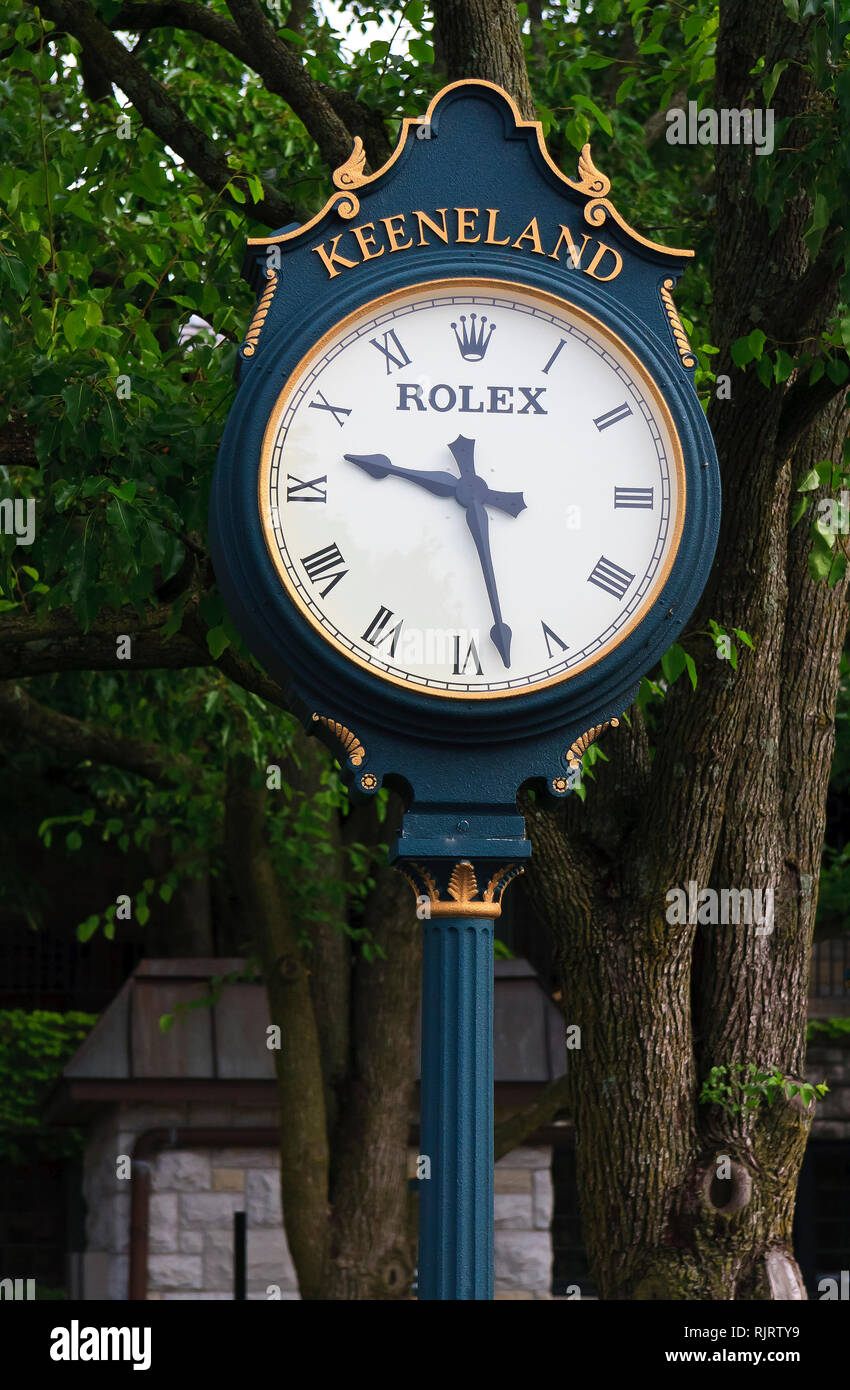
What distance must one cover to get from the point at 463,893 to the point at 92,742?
239 inches

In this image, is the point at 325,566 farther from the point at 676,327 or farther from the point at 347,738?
the point at 676,327

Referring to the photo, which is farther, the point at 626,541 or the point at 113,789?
the point at 113,789

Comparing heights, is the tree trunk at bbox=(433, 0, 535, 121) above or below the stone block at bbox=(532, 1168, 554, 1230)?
above

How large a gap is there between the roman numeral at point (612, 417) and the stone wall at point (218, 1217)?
858 centimetres

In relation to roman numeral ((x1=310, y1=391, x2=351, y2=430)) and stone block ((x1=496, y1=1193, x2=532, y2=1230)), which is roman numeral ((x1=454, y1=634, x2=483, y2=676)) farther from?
stone block ((x1=496, y1=1193, x2=532, y2=1230))

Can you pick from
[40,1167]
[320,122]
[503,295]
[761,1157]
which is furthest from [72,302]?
[40,1167]

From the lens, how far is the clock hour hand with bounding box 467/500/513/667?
11.7 ft

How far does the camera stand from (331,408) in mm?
3598

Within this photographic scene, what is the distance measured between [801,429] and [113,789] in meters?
6.16

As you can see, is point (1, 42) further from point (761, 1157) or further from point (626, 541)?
point (761, 1157)

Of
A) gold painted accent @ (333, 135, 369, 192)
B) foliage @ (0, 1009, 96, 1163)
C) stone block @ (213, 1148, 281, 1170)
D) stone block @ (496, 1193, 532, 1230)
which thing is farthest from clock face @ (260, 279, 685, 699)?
foliage @ (0, 1009, 96, 1163)

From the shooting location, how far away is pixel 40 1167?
13977 mm

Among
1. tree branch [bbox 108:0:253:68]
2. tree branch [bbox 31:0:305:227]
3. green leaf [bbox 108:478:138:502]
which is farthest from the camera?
tree branch [bbox 108:0:253:68]

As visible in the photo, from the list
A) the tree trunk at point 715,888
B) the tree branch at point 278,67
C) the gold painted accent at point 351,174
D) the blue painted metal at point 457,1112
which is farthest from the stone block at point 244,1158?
the gold painted accent at point 351,174
